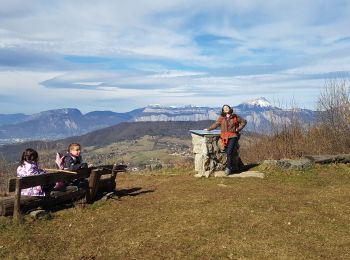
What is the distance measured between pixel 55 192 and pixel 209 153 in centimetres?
724

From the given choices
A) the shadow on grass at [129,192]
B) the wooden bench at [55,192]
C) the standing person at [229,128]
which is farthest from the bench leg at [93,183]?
the standing person at [229,128]

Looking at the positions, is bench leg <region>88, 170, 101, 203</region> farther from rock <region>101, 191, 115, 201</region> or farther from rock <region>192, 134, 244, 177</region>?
rock <region>192, 134, 244, 177</region>

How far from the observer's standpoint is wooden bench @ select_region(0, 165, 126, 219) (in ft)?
33.5

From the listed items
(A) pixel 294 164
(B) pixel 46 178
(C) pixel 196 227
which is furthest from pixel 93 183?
(A) pixel 294 164

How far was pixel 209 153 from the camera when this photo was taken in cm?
1716

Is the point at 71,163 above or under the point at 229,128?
under

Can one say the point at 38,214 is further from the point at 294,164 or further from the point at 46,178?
the point at 294,164

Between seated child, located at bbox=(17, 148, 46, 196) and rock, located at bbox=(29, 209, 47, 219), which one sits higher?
seated child, located at bbox=(17, 148, 46, 196)

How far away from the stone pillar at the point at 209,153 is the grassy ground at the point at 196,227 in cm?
254

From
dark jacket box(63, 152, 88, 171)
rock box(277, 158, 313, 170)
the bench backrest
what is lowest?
rock box(277, 158, 313, 170)

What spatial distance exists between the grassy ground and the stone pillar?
2.54 metres

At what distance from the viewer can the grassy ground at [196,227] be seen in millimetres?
8617

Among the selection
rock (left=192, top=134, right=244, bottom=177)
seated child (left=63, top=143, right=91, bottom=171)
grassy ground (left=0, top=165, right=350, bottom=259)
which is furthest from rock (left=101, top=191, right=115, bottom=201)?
rock (left=192, top=134, right=244, bottom=177)

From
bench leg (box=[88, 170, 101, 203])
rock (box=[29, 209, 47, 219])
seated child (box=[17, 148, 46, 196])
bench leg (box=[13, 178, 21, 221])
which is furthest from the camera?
bench leg (box=[88, 170, 101, 203])
